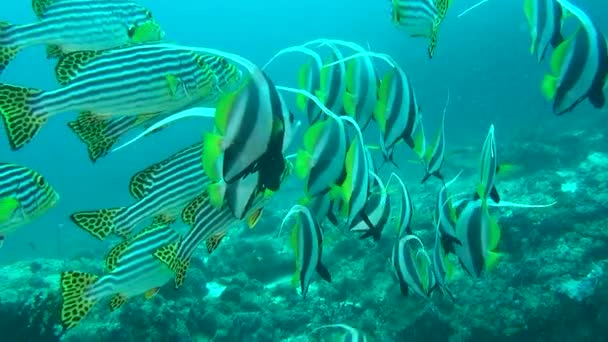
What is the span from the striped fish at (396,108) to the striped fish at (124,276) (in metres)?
1.66

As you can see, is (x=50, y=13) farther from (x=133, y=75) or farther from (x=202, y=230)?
(x=202, y=230)

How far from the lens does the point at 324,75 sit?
Answer: 11.4ft

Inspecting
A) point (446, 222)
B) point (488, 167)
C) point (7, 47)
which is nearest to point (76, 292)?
point (7, 47)

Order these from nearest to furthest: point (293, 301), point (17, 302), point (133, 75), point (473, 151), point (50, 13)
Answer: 1. point (133, 75)
2. point (50, 13)
3. point (17, 302)
4. point (293, 301)
5. point (473, 151)

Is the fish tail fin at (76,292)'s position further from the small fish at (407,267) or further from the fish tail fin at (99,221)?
the small fish at (407,267)

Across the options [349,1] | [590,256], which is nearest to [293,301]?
[590,256]

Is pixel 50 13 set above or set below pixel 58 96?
above

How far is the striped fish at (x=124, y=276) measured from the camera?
3590 millimetres

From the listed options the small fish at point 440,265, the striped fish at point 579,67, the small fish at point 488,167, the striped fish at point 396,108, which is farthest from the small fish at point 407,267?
the striped fish at point 579,67

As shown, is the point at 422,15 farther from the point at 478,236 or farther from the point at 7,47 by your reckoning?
the point at 7,47

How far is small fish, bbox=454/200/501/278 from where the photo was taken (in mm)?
3357

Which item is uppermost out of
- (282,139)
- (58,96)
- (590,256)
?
(282,139)

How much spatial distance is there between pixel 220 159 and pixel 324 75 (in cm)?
183

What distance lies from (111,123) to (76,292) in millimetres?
1380
